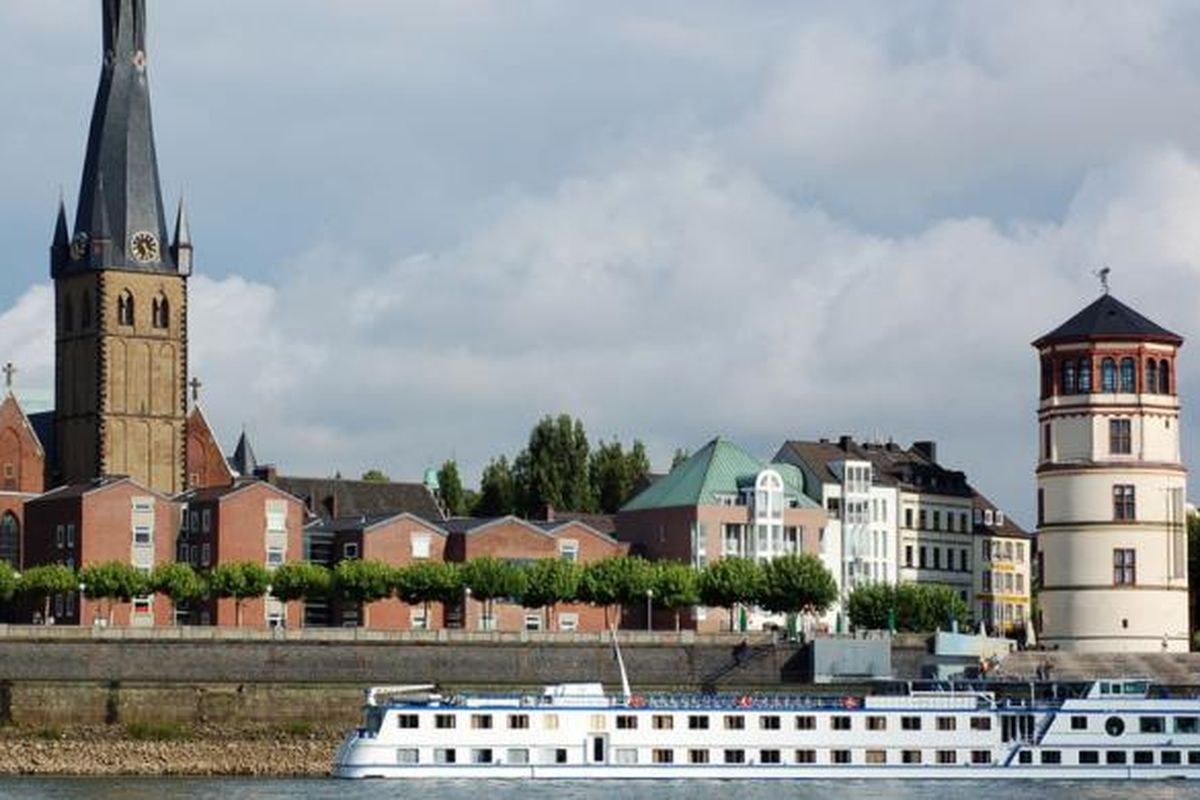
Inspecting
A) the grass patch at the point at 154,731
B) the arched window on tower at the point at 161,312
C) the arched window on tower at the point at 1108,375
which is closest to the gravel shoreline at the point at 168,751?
the grass patch at the point at 154,731

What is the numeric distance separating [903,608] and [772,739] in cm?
3920

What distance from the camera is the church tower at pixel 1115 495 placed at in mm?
120938

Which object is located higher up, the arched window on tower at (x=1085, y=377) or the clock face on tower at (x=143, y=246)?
the clock face on tower at (x=143, y=246)

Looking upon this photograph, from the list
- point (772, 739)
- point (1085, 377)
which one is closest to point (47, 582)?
point (1085, 377)

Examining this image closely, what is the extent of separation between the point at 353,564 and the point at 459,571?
4.27 meters

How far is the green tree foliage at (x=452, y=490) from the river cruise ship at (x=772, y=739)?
74.9 meters

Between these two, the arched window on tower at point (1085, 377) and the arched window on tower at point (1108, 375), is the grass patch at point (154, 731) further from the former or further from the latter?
the arched window on tower at point (1108, 375)

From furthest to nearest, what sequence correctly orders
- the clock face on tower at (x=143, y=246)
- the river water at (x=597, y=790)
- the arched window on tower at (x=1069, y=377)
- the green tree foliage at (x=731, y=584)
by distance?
the clock face on tower at (x=143, y=246), the green tree foliage at (x=731, y=584), the arched window on tower at (x=1069, y=377), the river water at (x=597, y=790)

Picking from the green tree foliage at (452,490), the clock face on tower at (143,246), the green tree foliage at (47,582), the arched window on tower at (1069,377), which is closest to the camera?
the arched window on tower at (1069,377)

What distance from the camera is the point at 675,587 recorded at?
129625 mm

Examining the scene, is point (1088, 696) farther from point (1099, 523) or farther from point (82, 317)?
point (82, 317)

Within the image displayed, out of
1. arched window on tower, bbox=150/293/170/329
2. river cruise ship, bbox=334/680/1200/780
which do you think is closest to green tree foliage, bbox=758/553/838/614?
arched window on tower, bbox=150/293/170/329

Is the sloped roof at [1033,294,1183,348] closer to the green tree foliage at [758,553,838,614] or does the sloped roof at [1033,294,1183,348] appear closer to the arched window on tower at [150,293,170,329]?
the green tree foliage at [758,553,838,614]

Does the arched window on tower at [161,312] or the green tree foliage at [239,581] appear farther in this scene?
the arched window on tower at [161,312]
